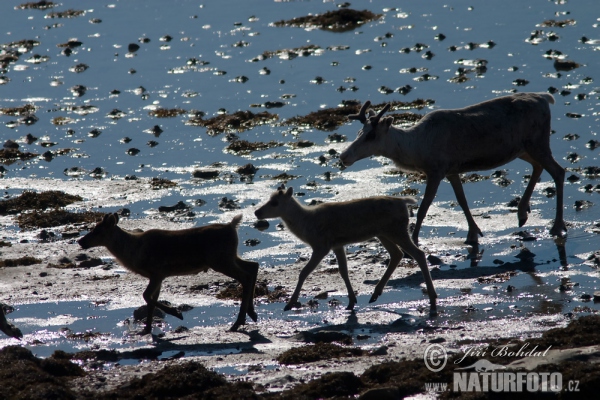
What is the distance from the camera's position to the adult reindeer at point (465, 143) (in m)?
13.4

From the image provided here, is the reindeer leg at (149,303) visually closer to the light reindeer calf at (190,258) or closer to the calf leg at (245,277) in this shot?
the light reindeer calf at (190,258)

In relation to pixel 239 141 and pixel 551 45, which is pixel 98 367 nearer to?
pixel 239 141

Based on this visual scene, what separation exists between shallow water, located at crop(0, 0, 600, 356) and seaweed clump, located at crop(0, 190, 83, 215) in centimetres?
67

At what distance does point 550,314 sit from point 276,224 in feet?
17.7

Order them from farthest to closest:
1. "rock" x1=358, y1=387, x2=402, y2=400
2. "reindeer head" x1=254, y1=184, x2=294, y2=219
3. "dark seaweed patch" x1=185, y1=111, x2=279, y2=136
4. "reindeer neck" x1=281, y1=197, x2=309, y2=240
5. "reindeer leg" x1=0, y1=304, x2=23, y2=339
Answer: "dark seaweed patch" x1=185, y1=111, x2=279, y2=136
"reindeer head" x1=254, y1=184, x2=294, y2=219
"reindeer neck" x1=281, y1=197, x2=309, y2=240
"reindeer leg" x1=0, y1=304, x2=23, y2=339
"rock" x1=358, y1=387, x2=402, y2=400

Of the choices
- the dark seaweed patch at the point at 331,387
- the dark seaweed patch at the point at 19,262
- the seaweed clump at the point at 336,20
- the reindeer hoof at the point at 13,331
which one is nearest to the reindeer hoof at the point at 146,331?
the reindeer hoof at the point at 13,331

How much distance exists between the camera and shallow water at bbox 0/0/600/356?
1170 cm

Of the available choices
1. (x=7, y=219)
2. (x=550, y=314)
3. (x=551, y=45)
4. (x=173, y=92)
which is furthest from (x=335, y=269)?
(x=551, y=45)

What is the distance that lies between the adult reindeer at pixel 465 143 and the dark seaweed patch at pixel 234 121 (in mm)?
6328

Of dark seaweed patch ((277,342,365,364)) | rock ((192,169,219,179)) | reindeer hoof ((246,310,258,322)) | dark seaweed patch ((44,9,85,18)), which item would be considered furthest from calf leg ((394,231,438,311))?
dark seaweed patch ((44,9,85,18))

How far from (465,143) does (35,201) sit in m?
7.05

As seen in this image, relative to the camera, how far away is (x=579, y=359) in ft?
26.9

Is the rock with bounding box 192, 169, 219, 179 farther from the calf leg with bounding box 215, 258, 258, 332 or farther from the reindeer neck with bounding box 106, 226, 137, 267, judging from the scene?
the calf leg with bounding box 215, 258, 258, 332

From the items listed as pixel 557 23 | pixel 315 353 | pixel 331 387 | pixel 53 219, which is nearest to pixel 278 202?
pixel 315 353
